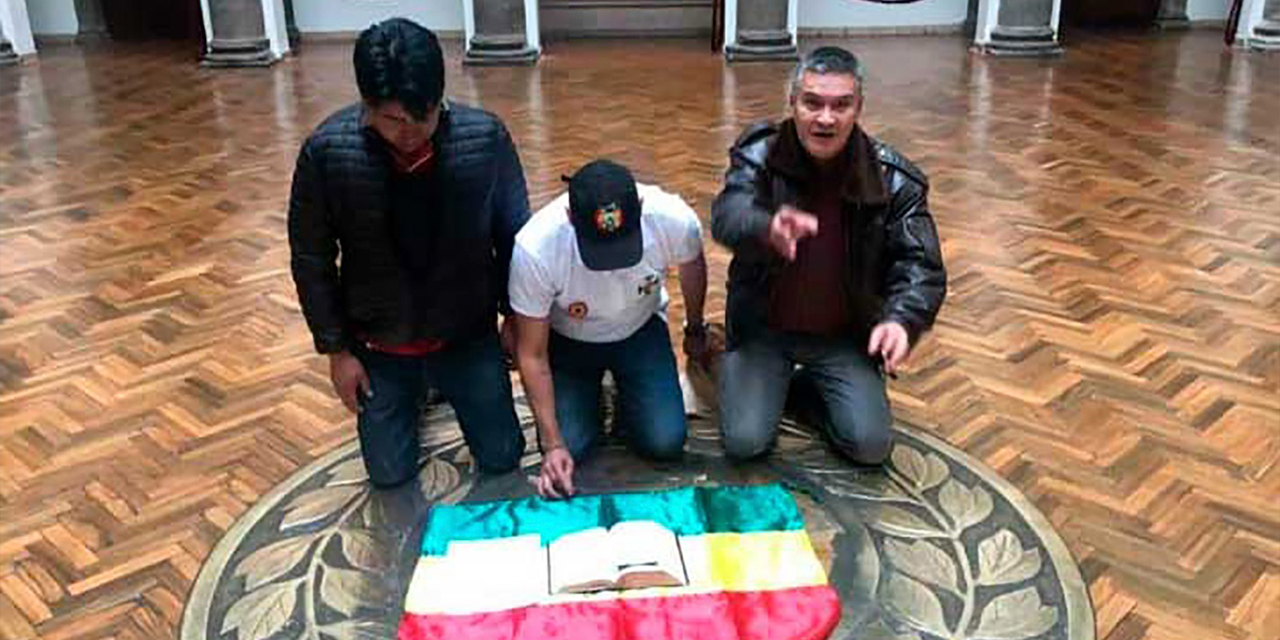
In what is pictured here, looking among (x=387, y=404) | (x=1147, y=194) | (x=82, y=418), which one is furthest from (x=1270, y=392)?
(x=82, y=418)

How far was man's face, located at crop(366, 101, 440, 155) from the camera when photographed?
2453mm

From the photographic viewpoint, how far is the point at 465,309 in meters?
2.93

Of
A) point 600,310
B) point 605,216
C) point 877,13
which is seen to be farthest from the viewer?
point 877,13

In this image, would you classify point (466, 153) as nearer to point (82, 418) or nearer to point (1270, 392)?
point (82, 418)

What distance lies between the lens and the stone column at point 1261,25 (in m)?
9.78

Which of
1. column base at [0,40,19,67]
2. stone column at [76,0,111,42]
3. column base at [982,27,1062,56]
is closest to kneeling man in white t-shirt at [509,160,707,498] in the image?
column base at [982,27,1062,56]

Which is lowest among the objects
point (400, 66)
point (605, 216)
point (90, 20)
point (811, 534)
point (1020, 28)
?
point (811, 534)

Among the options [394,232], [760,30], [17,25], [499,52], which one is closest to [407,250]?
[394,232]

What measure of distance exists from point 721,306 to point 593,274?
4.49 feet

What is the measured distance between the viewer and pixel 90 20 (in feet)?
36.0

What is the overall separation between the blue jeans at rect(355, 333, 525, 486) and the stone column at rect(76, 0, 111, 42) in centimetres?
936

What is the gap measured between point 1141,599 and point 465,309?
66.7 inches

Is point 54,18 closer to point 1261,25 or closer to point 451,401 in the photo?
point 451,401

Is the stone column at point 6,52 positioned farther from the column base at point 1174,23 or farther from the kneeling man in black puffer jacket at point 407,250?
the column base at point 1174,23
